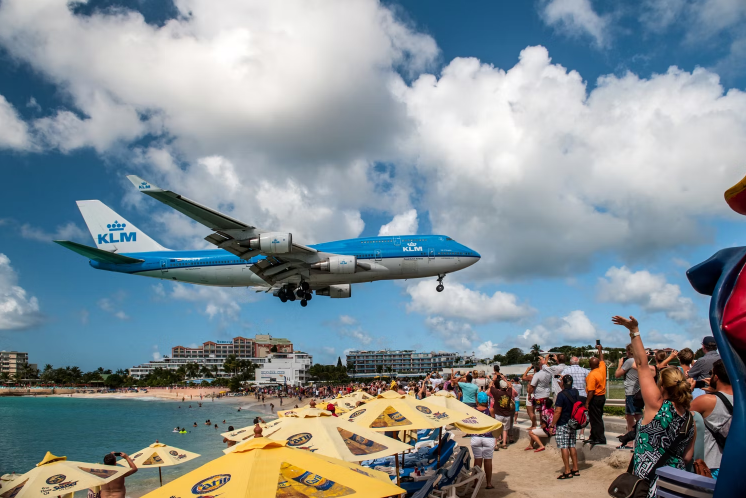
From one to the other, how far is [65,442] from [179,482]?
155ft

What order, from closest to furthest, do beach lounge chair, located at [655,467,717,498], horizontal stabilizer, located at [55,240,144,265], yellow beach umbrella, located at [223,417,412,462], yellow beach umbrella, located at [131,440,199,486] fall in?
beach lounge chair, located at [655,467,717,498] < yellow beach umbrella, located at [223,417,412,462] < yellow beach umbrella, located at [131,440,199,486] < horizontal stabilizer, located at [55,240,144,265]

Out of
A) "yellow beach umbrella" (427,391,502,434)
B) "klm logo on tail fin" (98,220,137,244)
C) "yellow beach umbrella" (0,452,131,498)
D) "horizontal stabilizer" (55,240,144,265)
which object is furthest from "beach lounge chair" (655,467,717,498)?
"klm logo on tail fin" (98,220,137,244)

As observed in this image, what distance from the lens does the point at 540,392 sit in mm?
12266

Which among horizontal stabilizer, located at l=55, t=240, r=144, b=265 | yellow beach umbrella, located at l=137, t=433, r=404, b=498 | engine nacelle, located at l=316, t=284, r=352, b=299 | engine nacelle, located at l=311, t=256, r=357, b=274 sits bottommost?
yellow beach umbrella, located at l=137, t=433, r=404, b=498

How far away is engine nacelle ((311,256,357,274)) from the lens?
2627 centimetres

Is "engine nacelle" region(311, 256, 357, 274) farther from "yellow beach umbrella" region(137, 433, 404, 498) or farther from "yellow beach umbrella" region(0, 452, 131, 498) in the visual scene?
"yellow beach umbrella" region(137, 433, 404, 498)

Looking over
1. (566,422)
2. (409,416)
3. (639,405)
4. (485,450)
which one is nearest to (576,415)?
(566,422)

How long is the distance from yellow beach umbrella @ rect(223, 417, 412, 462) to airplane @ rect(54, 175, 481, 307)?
1770cm

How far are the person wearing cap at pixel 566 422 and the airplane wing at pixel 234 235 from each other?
17562mm

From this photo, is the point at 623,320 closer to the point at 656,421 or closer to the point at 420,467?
the point at 656,421

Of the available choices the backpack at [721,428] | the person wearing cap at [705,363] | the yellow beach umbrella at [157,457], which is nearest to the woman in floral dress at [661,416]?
the backpack at [721,428]

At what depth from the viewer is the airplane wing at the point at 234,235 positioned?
2130cm

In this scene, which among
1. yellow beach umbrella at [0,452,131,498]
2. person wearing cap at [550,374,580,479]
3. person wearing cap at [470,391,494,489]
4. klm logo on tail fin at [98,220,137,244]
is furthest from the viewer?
klm logo on tail fin at [98,220,137,244]

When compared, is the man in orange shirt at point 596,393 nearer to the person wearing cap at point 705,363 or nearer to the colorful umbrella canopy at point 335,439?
the person wearing cap at point 705,363
